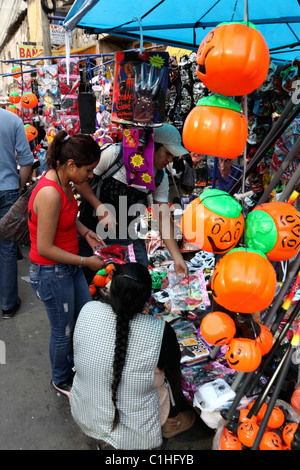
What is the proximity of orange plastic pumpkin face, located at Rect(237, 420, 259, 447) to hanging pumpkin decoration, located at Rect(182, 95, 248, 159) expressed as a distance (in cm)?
136

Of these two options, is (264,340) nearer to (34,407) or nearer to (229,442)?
(229,442)

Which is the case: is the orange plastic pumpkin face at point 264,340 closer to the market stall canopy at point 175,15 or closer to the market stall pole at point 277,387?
the market stall pole at point 277,387

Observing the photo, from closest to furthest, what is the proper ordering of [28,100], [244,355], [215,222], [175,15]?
[215,222] < [244,355] < [175,15] < [28,100]

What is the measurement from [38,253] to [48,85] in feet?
13.5

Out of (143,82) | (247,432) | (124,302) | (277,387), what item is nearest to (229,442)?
→ (247,432)

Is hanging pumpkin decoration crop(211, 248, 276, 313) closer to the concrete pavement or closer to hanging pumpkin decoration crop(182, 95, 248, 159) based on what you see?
hanging pumpkin decoration crop(182, 95, 248, 159)

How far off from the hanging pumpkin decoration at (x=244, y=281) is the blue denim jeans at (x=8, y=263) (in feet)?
8.22

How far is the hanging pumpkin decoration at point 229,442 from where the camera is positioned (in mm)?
1646

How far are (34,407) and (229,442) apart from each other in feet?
4.60

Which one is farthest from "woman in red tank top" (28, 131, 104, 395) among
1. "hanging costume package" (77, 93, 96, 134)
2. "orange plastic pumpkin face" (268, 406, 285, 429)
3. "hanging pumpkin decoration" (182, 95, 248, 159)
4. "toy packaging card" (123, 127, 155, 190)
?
"hanging costume package" (77, 93, 96, 134)

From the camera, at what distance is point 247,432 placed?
5.31ft

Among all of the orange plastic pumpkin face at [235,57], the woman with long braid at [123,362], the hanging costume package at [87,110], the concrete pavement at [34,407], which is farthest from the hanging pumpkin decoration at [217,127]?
the hanging costume package at [87,110]
